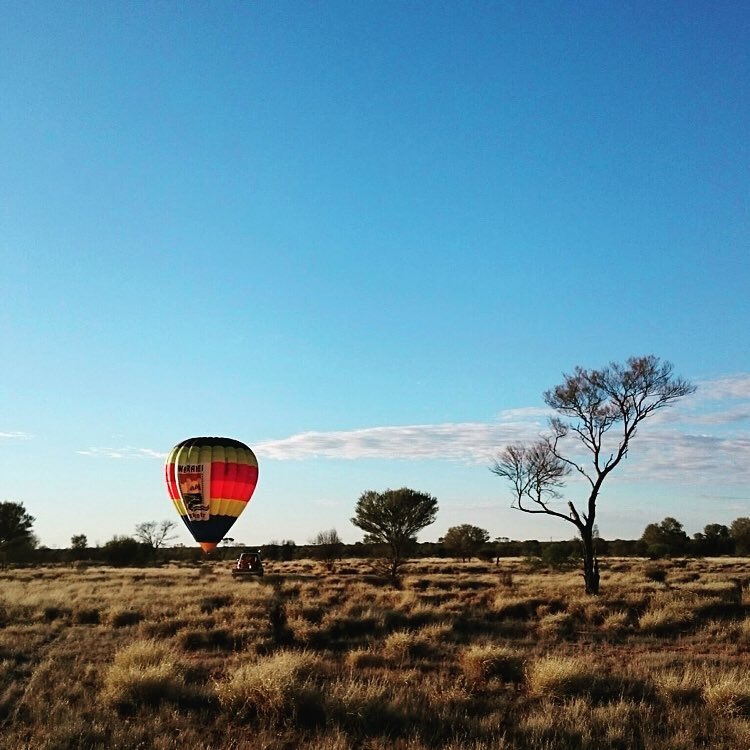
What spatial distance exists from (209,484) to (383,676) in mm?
15751

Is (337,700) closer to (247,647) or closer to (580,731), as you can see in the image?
(580,731)

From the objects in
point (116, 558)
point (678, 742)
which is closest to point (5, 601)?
point (678, 742)

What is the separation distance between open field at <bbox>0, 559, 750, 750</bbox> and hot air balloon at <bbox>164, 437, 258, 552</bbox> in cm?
433

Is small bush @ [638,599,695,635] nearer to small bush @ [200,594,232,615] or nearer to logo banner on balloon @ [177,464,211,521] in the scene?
small bush @ [200,594,232,615]

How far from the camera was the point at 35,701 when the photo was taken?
11.1 meters

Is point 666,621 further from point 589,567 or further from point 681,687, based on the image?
point 681,687

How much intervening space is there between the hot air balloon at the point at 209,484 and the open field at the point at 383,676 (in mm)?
4328

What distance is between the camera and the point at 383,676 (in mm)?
13180

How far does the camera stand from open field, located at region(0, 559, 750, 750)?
952cm

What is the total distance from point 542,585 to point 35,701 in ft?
82.5

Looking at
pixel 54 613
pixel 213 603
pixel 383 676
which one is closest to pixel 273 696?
pixel 383 676

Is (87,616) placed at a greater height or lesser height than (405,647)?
lesser

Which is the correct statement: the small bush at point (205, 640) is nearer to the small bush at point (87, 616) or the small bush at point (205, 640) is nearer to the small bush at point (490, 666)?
the small bush at point (87, 616)

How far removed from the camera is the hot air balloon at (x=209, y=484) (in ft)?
89.7
